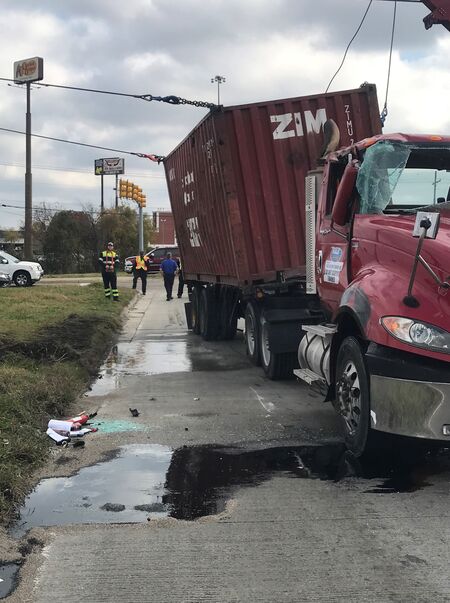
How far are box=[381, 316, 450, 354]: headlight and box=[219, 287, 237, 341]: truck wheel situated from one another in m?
8.32

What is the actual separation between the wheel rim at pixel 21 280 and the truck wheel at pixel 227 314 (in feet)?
67.3

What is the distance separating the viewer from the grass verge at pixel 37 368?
18.0ft

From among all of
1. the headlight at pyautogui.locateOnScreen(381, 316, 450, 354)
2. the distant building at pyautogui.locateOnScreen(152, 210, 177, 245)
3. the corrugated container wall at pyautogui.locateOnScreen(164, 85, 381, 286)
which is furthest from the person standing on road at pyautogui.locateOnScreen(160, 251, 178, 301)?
the distant building at pyautogui.locateOnScreen(152, 210, 177, 245)

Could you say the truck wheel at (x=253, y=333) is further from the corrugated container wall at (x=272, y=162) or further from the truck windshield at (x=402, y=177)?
the truck windshield at (x=402, y=177)

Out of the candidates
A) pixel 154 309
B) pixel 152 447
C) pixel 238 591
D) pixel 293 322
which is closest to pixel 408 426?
pixel 238 591

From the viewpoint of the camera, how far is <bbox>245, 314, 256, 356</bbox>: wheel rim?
1062 cm

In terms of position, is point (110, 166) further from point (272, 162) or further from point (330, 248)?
point (330, 248)

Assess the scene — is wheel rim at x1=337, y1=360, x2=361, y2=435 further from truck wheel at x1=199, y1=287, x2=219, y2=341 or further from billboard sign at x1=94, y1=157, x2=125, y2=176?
billboard sign at x1=94, y1=157, x2=125, y2=176

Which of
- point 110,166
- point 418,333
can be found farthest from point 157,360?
point 110,166

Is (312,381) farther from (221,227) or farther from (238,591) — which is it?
(221,227)

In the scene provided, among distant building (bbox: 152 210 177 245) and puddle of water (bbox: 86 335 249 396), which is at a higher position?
distant building (bbox: 152 210 177 245)

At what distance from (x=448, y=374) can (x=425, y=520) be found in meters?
0.99

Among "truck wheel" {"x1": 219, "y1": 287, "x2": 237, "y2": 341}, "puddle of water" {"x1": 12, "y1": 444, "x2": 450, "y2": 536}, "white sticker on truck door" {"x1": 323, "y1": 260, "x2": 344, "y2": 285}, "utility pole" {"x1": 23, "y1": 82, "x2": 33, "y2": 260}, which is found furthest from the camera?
"utility pole" {"x1": 23, "y1": 82, "x2": 33, "y2": 260}

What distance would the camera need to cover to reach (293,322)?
9.36 meters
